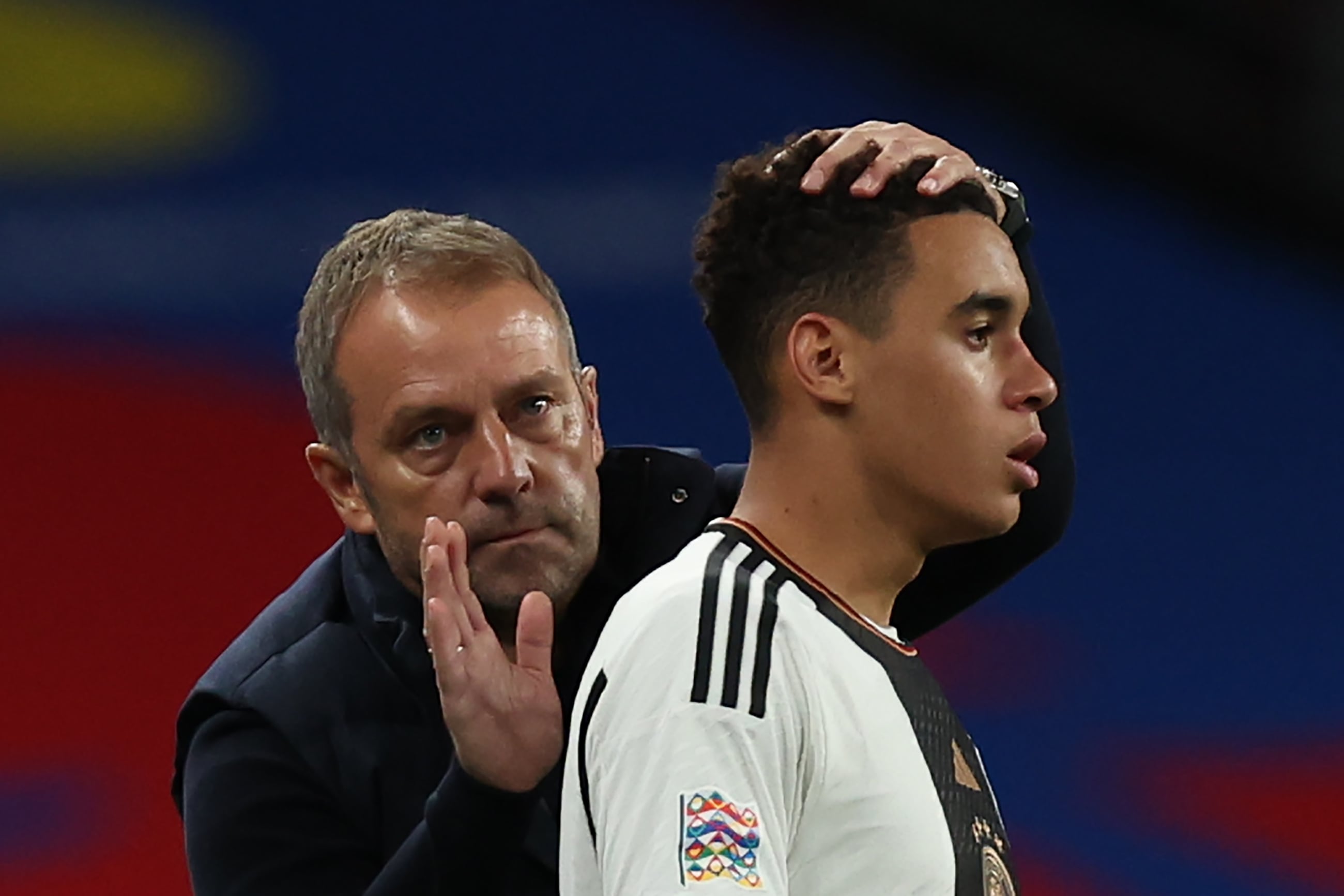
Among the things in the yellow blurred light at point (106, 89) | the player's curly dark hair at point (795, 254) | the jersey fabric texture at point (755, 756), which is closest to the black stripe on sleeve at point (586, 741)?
the jersey fabric texture at point (755, 756)

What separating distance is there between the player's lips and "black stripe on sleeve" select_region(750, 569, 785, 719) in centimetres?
21

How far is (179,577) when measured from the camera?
5062 mm

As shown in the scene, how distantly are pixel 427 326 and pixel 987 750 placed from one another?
2.93 m

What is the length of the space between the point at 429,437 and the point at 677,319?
377cm

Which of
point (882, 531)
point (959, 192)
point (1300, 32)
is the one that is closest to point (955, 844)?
point (882, 531)

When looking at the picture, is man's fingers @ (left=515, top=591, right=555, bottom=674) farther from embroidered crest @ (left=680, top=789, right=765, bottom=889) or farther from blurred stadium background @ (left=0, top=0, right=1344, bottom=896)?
blurred stadium background @ (left=0, top=0, right=1344, bottom=896)

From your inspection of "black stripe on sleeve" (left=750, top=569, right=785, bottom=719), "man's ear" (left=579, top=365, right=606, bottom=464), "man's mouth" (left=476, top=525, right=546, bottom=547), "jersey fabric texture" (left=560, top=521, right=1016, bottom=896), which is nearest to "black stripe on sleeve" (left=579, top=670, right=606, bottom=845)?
"jersey fabric texture" (left=560, top=521, right=1016, bottom=896)

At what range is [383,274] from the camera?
2168 mm

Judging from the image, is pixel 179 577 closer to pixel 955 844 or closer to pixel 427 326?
pixel 427 326

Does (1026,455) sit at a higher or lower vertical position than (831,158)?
lower

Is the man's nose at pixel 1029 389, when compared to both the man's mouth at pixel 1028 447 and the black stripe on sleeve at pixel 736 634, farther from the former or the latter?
the black stripe on sleeve at pixel 736 634

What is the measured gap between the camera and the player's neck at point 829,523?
1.68 meters

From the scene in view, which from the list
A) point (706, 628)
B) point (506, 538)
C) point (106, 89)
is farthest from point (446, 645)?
point (106, 89)

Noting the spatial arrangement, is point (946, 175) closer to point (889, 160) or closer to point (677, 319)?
point (889, 160)
